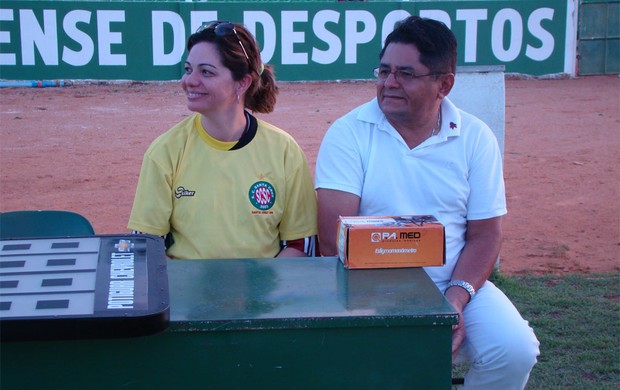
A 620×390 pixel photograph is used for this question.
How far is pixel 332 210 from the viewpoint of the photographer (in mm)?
2990

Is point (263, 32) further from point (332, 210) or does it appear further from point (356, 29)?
point (332, 210)

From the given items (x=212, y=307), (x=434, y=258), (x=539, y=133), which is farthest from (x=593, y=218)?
(x=212, y=307)

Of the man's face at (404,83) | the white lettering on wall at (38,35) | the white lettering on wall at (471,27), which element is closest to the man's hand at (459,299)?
the man's face at (404,83)

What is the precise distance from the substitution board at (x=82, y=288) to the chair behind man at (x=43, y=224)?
30.8 inches

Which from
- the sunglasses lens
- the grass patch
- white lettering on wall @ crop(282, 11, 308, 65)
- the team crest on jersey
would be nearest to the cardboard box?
the team crest on jersey

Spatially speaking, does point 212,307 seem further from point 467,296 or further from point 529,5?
point 529,5

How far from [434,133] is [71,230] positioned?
135 centimetres

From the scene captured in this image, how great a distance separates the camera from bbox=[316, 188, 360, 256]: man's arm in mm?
2973

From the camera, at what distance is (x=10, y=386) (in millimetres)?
1828

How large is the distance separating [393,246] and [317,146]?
784cm

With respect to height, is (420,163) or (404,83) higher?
(404,83)

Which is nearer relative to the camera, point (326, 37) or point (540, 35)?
point (326, 37)

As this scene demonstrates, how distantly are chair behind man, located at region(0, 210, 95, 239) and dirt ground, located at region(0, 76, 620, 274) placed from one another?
141 inches

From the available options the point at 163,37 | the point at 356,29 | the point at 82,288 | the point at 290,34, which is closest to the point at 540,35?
the point at 356,29
